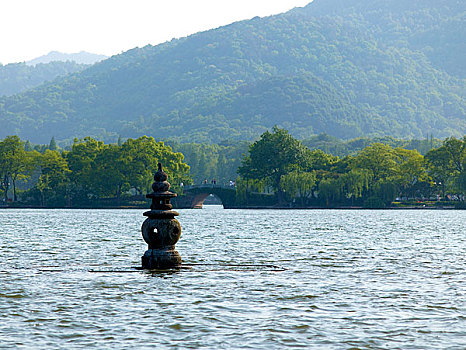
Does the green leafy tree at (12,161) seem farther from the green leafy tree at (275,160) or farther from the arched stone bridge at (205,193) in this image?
the green leafy tree at (275,160)

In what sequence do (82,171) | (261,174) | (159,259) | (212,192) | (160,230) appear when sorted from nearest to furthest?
(160,230), (159,259), (261,174), (82,171), (212,192)

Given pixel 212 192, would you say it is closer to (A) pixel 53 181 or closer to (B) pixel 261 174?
(B) pixel 261 174

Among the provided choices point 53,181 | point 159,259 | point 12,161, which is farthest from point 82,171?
point 159,259

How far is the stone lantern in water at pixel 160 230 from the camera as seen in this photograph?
3055 cm

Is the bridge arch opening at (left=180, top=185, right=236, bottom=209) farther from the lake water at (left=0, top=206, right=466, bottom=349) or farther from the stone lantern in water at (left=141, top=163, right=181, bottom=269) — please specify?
the stone lantern in water at (left=141, top=163, right=181, bottom=269)

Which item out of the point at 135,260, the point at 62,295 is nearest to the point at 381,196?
the point at 135,260

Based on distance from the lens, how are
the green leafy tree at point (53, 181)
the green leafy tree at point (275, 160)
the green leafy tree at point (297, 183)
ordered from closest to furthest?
the green leafy tree at point (297, 183) → the green leafy tree at point (275, 160) → the green leafy tree at point (53, 181)

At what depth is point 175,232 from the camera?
1216 inches

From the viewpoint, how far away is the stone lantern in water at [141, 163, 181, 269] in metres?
30.5

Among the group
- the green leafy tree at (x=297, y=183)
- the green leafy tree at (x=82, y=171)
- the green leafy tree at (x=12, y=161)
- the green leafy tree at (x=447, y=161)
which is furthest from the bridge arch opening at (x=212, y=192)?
the green leafy tree at (x=447, y=161)

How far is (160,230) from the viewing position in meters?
30.5

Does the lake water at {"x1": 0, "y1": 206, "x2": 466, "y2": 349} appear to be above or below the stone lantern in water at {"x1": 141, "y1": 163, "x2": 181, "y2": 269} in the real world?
below

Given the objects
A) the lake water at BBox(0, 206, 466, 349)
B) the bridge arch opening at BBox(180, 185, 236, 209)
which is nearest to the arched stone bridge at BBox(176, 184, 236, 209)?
the bridge arch opening at BBox(180, 185, 236, 209)

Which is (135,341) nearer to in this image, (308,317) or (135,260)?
(308,317)
